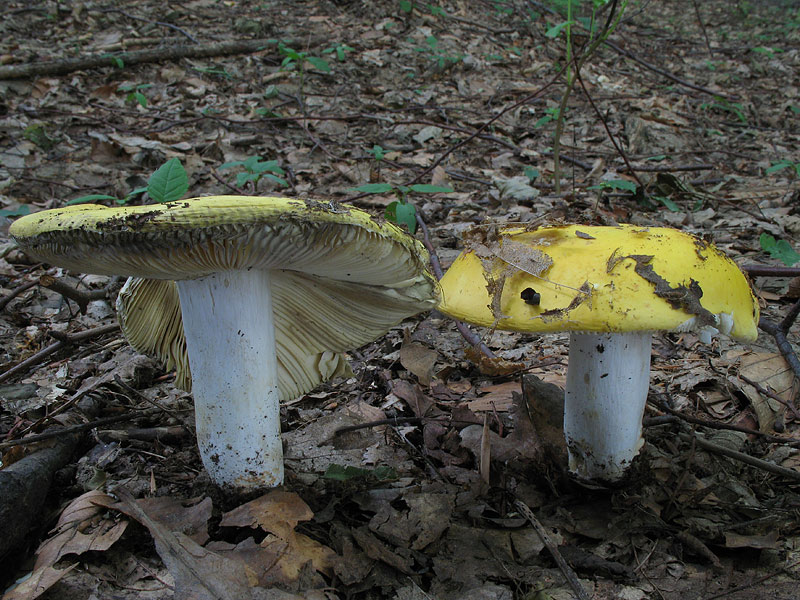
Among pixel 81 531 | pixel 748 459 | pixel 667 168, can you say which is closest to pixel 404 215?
pixel 748 459

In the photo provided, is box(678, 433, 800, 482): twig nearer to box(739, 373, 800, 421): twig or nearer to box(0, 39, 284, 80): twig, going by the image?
box(739, 373, 800, 421): twig

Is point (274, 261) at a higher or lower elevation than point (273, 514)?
higher

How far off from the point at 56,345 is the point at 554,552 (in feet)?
9.16

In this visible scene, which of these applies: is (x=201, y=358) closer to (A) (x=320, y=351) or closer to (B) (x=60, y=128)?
(A) (x=320, y=351)

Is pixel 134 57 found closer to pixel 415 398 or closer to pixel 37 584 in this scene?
pixel 415 398

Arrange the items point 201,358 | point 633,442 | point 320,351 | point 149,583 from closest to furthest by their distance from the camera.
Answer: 1. point 149,583
2. point 201,358
3. point 633,442
4. point 320,351

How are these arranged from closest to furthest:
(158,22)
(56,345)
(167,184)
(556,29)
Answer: (167,184) < (56,345) < (556,29) < (158,22)

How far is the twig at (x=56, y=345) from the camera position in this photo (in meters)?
2.98

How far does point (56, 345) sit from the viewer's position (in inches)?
124

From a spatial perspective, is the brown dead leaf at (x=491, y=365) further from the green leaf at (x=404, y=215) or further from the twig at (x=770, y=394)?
the twig at (x=770, y=394)

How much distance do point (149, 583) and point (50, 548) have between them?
1.25 ft

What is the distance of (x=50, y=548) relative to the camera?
5.97 ft

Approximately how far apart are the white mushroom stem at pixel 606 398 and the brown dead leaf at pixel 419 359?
1020mm

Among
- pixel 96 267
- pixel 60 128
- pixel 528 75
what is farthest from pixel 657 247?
pixel 528 75
